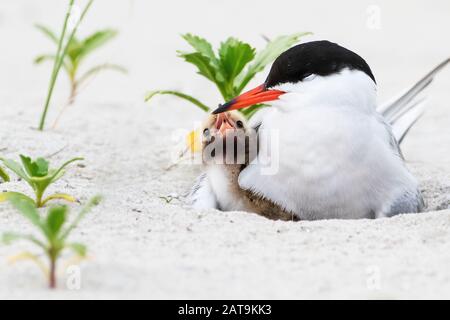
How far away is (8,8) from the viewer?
789 cm

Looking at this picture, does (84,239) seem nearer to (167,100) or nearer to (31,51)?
(167,100)

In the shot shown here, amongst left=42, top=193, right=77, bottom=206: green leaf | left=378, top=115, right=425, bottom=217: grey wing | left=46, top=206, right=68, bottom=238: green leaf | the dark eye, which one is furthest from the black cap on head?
left=46, top=206, right=68, bottom=238: green leaf

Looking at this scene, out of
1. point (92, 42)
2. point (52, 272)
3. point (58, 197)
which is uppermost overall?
point (92, 42)

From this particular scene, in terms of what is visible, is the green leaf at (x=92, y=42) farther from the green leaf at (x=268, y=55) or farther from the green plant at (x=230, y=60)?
the green leaf at (x=268, y=55)

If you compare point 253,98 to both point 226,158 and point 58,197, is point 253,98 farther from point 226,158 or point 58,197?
point 58,197

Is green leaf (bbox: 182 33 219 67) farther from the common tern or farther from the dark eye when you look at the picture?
the dark eye

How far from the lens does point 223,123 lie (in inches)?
139

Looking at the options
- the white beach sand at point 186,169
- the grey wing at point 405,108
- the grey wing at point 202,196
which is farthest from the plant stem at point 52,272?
the grey wing at point 405,108

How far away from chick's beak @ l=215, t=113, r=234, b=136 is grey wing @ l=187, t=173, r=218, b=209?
0.23 m

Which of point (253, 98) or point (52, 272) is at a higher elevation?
point (253, 98)

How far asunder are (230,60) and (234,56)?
3 cm

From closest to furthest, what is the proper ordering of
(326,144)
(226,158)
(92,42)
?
(326,144)
(226,158)
(92,42)

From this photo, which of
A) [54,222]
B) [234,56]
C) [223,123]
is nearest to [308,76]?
[223,123]
